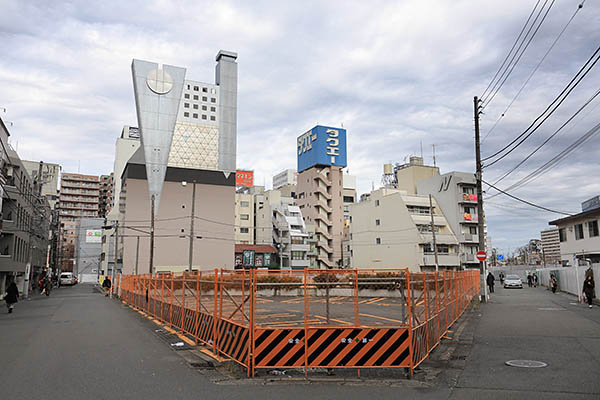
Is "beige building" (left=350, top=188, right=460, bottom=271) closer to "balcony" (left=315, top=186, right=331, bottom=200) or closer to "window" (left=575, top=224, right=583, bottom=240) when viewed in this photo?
"balcony" (left=315, top=186, right=331, bottom=200)

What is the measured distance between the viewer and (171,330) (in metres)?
14.5

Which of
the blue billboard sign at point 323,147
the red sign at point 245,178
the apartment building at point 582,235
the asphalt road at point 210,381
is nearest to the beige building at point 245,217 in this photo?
the red sign at point 245,178

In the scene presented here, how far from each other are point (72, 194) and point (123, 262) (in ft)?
279

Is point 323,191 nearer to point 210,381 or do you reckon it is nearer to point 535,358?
point 535,358

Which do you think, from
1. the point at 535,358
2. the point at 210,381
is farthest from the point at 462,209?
the point at 210,381

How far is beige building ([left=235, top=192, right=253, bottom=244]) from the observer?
278 ft

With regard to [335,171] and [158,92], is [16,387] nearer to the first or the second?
[158,92]

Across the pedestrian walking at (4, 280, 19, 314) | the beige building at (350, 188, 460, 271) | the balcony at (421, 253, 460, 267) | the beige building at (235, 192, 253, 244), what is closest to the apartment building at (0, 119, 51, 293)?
the pedestrian walking at (4, 280, 19, 314)

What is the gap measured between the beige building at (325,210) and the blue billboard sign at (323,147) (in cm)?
166

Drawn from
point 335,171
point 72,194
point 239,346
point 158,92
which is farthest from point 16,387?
point 72,194

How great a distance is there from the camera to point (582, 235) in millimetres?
40281

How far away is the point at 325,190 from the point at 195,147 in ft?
96.0

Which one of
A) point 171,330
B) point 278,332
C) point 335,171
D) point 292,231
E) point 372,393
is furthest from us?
point 335,171

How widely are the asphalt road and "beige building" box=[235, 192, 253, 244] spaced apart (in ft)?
231
